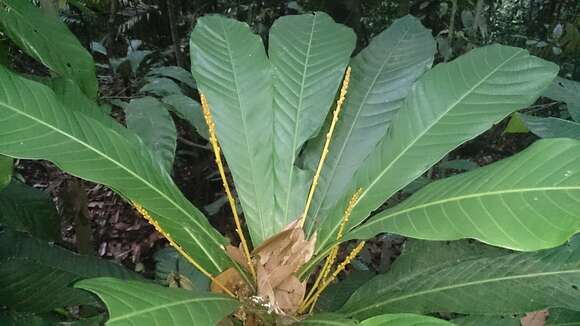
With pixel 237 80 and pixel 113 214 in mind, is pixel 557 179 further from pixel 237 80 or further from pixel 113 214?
pixel 113 214

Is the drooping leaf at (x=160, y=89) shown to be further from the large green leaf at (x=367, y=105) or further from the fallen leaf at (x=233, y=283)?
the fallen leaf at (x=233, y=283)

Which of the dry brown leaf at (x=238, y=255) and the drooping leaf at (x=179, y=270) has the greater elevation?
the dry brown leaf at (x=238, y=255)

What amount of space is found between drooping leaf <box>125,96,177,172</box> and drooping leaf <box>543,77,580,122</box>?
29.9 inches

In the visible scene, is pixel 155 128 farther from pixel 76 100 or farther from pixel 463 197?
pixel 463 197

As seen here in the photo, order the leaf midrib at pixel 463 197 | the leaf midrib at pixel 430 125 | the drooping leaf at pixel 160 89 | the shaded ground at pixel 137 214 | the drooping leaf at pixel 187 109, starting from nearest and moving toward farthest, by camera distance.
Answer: the leaf midrib at pixel 463 197 < the leaf midrib at pixel 430 125 < the drooping leaf at pixel 187 109 < the drooping leaf at pixel 160 89 < the shaded ground at pixel 137 214

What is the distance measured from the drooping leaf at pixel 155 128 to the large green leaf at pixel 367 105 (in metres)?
0.27

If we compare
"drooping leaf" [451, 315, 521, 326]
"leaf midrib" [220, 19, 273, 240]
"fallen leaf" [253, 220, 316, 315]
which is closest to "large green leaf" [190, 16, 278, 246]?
"leaf midrib" [220, 19, 273, 240]

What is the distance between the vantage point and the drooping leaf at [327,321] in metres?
0.58

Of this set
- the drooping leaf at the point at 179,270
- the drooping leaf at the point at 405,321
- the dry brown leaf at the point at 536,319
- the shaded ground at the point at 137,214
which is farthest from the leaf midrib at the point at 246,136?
the shaded ground at the point at 137,214

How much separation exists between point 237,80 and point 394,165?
1.00 feet

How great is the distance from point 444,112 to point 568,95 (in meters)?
0.43

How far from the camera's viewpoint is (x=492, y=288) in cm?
73

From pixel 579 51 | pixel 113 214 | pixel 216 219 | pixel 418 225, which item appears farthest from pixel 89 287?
pixel 579 51

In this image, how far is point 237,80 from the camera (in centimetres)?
88
